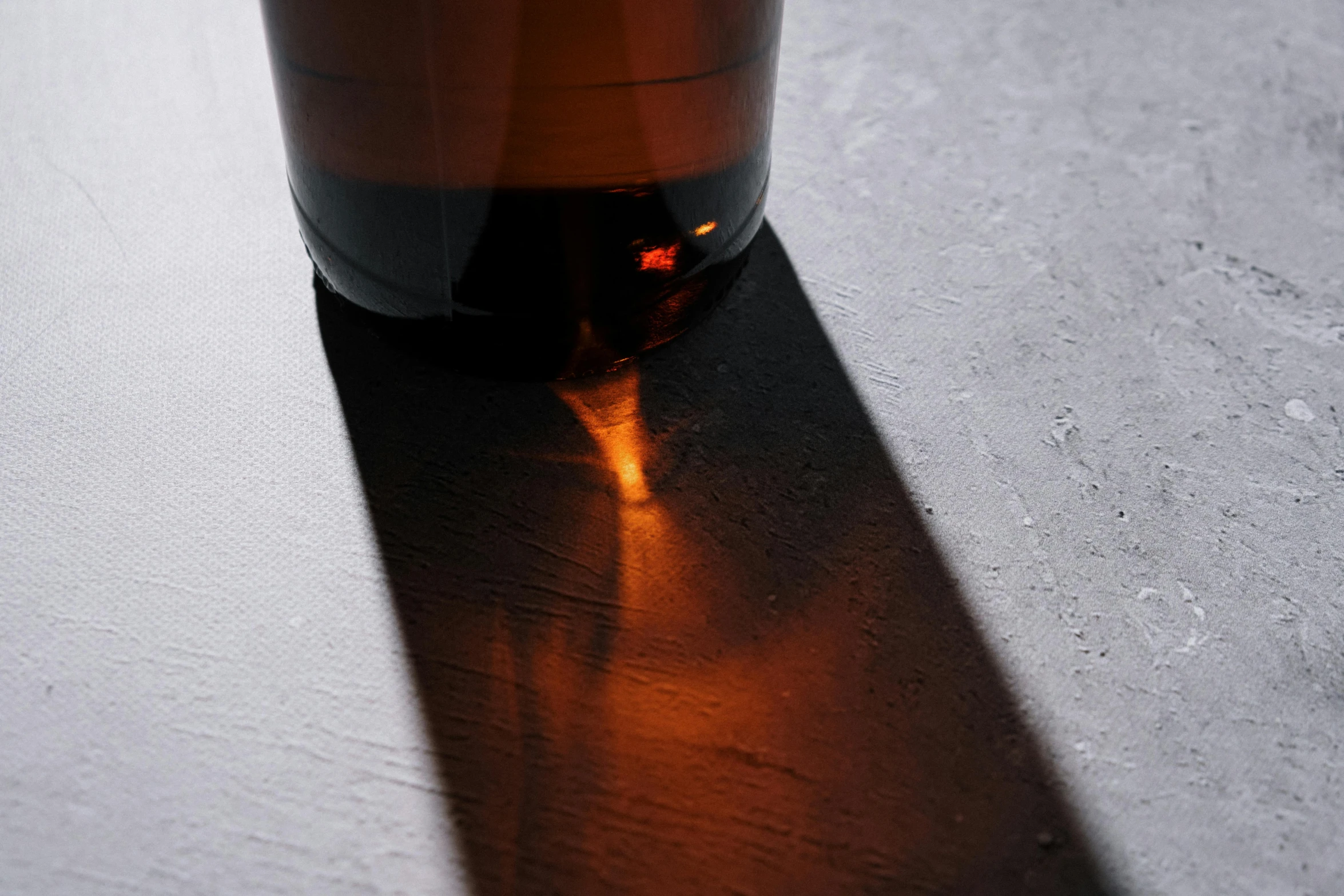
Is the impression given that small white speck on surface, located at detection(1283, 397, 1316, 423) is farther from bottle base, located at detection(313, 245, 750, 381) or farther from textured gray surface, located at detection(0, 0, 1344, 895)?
bottle base, located at detection(313, 245, 750, 381)

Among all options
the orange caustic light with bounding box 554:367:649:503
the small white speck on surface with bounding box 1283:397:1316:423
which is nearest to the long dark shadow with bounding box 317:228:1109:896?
the orange caustic light with bounding box 554:367:649:503

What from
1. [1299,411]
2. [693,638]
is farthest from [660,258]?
[1299,411]

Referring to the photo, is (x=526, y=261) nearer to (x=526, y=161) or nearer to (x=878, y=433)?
(x=526, y=161)

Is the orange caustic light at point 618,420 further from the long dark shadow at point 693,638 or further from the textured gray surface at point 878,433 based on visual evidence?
the textured gray surface at point 878,433

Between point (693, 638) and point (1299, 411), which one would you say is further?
point (1299, 411)

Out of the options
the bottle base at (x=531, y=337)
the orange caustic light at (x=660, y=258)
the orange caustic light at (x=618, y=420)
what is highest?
the orange caustic light at (x=660, y=258)

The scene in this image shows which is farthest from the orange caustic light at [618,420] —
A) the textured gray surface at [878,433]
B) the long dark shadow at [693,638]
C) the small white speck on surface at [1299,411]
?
the small white speck on surface at [1299,411]

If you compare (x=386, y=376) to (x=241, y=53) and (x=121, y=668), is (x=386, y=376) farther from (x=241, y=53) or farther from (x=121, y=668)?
(x=241, y=53)
